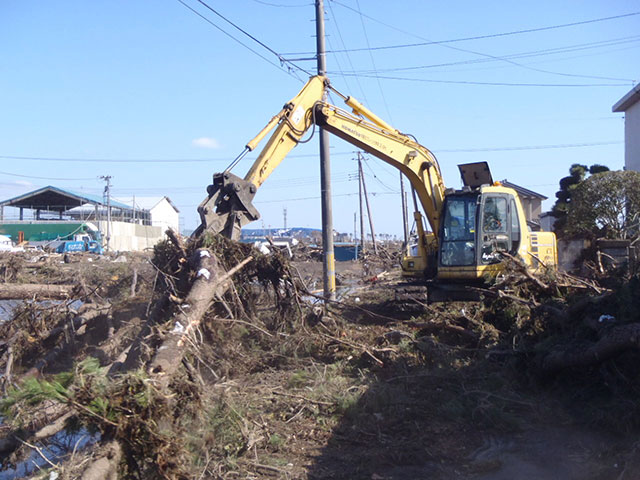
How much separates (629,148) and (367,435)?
21.3 meters

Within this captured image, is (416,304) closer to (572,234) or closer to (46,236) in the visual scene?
(572,234)

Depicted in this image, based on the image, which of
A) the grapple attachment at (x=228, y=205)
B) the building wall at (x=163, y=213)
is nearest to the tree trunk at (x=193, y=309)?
the grapple attachment at (x=228, y=205)

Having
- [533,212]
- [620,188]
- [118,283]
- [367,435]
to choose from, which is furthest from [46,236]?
[367,435]

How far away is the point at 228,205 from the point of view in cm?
895

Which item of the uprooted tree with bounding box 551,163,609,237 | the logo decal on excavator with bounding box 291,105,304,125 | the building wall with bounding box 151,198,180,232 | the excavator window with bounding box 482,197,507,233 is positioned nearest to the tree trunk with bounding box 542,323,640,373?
the excavator window with bounding box 482,197,507,233

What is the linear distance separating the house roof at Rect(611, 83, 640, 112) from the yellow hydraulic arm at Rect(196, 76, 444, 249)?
13.3 meters

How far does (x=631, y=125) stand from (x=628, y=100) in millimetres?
995

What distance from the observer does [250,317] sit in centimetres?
884

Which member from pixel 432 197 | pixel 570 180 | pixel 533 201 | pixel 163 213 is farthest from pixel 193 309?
pixel 163 213

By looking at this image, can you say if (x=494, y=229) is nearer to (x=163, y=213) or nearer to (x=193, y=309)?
(x=193, y=309)

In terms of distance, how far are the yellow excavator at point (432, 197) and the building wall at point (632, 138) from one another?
1272 centimetres

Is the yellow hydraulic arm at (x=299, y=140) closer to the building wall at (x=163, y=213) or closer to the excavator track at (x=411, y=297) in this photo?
the excavator track at (x=411, y=297)

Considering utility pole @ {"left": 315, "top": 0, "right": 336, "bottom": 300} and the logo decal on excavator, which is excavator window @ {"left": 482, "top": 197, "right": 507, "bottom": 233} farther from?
utility pole @ {"left": 315, "top": 0, "right": 336, "bottom": 300}

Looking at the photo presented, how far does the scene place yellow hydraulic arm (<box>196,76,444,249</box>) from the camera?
29.0 ft
